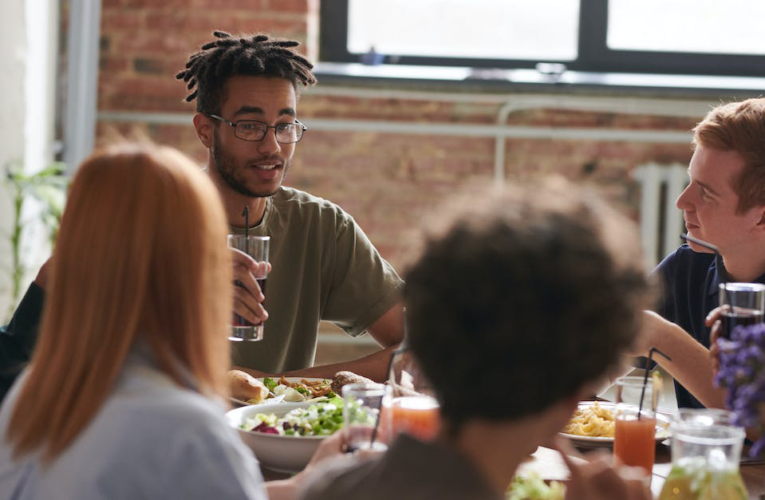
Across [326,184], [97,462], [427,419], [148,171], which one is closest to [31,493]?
[97,462]

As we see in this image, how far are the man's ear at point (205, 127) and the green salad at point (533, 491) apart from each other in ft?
4.33

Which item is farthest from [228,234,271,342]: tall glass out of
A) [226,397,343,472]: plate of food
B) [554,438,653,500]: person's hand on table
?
[554,438,653,500]: person's hand on table

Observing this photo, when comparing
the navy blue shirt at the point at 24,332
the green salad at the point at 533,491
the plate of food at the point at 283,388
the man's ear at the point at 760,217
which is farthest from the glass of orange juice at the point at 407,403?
the man's ear at the point at 760,217

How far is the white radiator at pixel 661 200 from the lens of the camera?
3895 millimetres

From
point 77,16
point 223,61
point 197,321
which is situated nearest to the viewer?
point 197,321

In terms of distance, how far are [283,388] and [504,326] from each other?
42.5 inches

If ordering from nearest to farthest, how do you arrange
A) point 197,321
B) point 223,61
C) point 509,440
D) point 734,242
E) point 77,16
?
1. point 509,440
2. point 197,321
3. point 734,242
4. point 223,61
5. point 77,16

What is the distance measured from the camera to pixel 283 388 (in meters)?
1.82

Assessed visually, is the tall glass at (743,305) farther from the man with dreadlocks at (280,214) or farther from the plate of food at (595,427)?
the man with dreadlocks at (280,214)

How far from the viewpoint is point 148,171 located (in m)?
0.99

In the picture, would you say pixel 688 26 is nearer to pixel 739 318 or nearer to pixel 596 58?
pixel 596 58

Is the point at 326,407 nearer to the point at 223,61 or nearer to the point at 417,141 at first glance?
the point at 223,61

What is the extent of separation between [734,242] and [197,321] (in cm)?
130

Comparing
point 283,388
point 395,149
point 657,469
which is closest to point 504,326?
point 657,469
